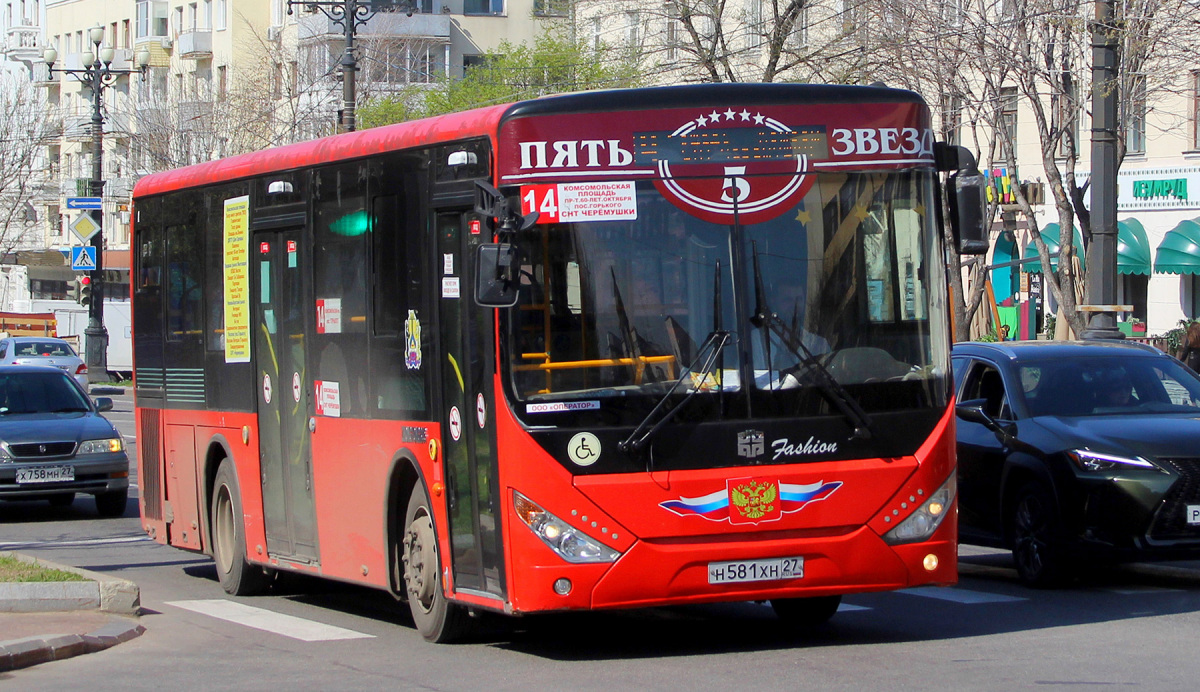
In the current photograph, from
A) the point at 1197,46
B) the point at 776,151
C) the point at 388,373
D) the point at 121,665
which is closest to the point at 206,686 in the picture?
the point at 121,665

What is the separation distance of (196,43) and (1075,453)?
69718 mm

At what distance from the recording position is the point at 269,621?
11.4 meters

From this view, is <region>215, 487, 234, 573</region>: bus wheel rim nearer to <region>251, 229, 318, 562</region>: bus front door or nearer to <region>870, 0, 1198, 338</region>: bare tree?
<region>251, 229, 318, 562</region>: bus front door

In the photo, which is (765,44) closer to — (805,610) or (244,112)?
(805,610)

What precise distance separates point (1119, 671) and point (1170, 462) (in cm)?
334

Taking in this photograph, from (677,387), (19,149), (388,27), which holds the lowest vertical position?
(677,387)

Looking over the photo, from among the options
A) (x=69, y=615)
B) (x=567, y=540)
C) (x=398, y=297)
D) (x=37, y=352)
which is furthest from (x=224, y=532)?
(x=37, y=352)

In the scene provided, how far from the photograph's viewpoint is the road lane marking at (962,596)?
11.5m

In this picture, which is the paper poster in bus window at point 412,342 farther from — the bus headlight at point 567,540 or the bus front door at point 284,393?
the bus front door at point 284,393

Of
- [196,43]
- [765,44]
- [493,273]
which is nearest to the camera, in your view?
[493,273]

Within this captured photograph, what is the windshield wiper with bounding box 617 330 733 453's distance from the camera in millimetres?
8672

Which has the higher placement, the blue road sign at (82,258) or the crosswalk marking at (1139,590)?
the blue road sign at (82,258)

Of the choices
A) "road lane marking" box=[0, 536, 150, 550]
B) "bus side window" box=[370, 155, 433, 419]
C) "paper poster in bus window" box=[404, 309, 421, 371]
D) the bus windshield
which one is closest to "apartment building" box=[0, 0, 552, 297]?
"road lane marking" box=[0, 536, 150, 550]

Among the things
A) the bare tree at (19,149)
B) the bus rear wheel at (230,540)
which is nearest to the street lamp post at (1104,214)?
the bus rear wheel at (230,540)
